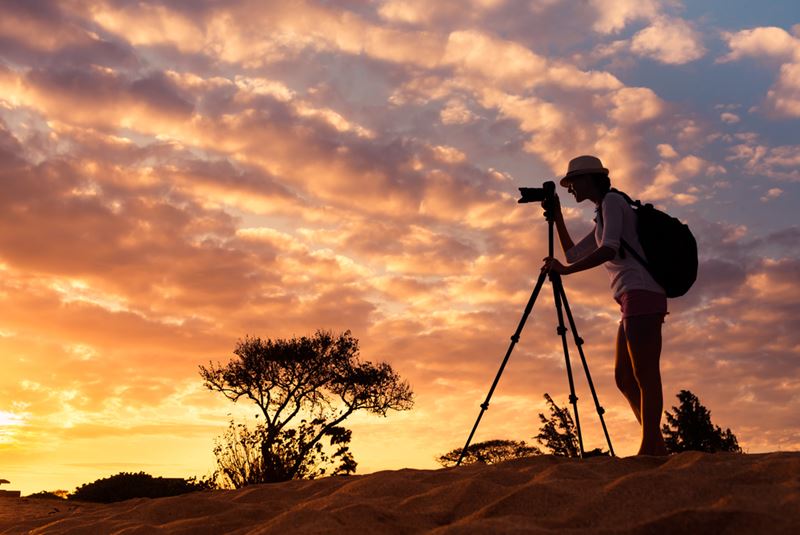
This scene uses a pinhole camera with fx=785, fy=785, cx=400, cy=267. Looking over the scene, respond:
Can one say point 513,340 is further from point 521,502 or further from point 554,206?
point 521,502

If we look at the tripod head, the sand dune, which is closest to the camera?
the tripod head

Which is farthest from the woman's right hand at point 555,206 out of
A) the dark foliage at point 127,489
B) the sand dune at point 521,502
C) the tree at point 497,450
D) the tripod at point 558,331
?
the tree at point 497,450

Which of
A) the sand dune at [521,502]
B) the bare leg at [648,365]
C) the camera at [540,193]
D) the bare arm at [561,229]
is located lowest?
the sand dune at [521,502]

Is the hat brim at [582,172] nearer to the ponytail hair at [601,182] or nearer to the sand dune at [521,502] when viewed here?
the ponytail hair at [601,182]

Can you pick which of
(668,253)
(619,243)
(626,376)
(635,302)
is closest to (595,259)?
(619,243)

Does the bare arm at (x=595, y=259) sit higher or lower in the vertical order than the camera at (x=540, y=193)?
lower

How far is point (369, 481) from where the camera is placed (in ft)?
20.9

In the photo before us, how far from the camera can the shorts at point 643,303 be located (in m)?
6.62

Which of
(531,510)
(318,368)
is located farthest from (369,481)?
(318,368)

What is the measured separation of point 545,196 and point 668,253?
1.62 meters

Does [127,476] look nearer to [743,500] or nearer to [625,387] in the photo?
[625,387]

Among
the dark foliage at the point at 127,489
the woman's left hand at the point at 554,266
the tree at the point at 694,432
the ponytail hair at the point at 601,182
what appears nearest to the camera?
the woman's left hand at the point at 554,266

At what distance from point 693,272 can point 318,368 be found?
18192 millimetres

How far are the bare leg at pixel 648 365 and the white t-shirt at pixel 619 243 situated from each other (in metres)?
0.29
